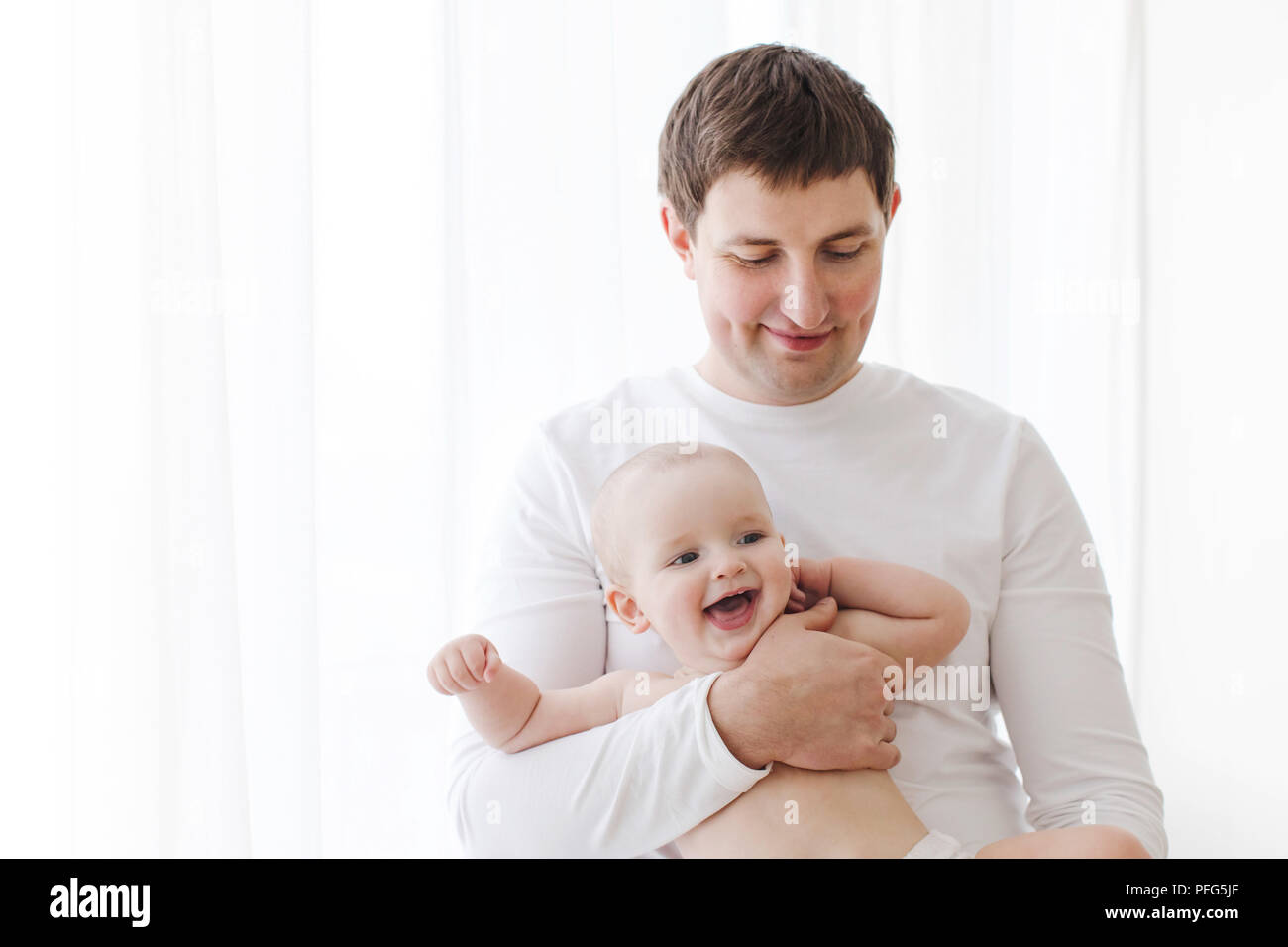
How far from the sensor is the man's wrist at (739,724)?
42.1 inches

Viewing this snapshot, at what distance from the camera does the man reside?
1.10 metres

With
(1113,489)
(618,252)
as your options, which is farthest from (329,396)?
(1113,489)

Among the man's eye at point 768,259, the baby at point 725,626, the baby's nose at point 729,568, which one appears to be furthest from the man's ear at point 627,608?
the man's eye at point 768,259

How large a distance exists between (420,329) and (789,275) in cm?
65

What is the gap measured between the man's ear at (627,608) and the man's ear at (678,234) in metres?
0.43

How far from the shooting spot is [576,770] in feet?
3.63

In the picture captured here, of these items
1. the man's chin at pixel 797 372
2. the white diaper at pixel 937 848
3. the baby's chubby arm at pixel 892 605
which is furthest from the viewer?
the man's chin at pixel 797 372

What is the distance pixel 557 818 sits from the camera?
3.61ft

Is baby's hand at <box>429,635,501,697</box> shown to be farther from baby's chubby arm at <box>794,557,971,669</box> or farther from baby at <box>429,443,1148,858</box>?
baby's chubby arm at <box>794,557,971,669</box>

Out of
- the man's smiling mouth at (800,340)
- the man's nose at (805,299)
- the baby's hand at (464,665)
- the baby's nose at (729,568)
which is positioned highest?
the man's nose at (805,299)

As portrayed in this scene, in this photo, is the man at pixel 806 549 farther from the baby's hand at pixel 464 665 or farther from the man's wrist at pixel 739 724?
the baby's hand at pixel 464 665

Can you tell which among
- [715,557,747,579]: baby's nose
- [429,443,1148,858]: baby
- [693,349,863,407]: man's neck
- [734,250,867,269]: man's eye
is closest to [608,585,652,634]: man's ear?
[429,443,1148,858]: baby

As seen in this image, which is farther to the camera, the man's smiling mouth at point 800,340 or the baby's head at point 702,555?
the man's smiling mouth at point 800,340
